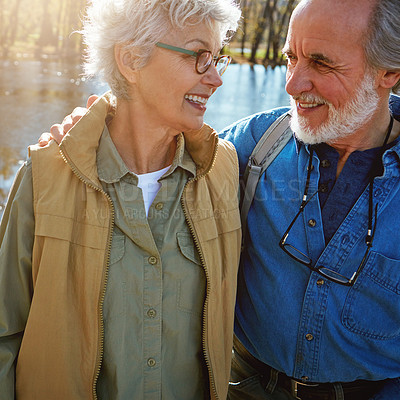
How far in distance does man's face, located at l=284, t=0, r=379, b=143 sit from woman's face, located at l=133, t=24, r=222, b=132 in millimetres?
397

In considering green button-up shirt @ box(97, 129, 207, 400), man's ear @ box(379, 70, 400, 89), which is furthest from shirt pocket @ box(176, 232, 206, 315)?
man's ear @ box(379, 70, 400, 89)

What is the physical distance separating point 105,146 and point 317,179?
97 centimetres

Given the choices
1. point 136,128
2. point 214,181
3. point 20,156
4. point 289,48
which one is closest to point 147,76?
point 136,128

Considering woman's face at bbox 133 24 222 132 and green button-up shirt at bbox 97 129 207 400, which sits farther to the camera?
woman's face at bbox 133 24 222 132

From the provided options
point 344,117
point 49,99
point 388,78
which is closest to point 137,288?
point 344,117

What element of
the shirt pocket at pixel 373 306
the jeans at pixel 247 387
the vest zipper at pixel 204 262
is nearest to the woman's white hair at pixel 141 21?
the vest zipper at pixel 204 262

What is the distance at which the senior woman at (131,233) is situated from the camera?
188 centimetres

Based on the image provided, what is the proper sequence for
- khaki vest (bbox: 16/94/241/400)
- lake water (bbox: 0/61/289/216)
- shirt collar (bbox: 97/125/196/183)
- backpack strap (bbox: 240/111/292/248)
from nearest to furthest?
khaki vest (bbox: 16/94/241/400), shirt collar (bbox: 97/125/196/183), backpack strap (bbox: 240/111/292/248), lake water (bbox: 0/61/289/216)

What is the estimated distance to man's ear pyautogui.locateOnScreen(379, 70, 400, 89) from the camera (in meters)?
2.27

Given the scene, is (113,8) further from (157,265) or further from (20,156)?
(20,156)

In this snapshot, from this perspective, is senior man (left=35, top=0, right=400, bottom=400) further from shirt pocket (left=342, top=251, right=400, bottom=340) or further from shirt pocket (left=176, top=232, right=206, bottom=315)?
shirt pocket (left=176, top=232, right=206, bottom=315)

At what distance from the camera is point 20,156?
6473mm

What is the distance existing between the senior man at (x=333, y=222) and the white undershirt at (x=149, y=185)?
0.52 meters

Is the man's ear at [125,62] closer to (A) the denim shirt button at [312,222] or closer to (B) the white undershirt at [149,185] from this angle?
(B) the white undershirt at [149,185]
